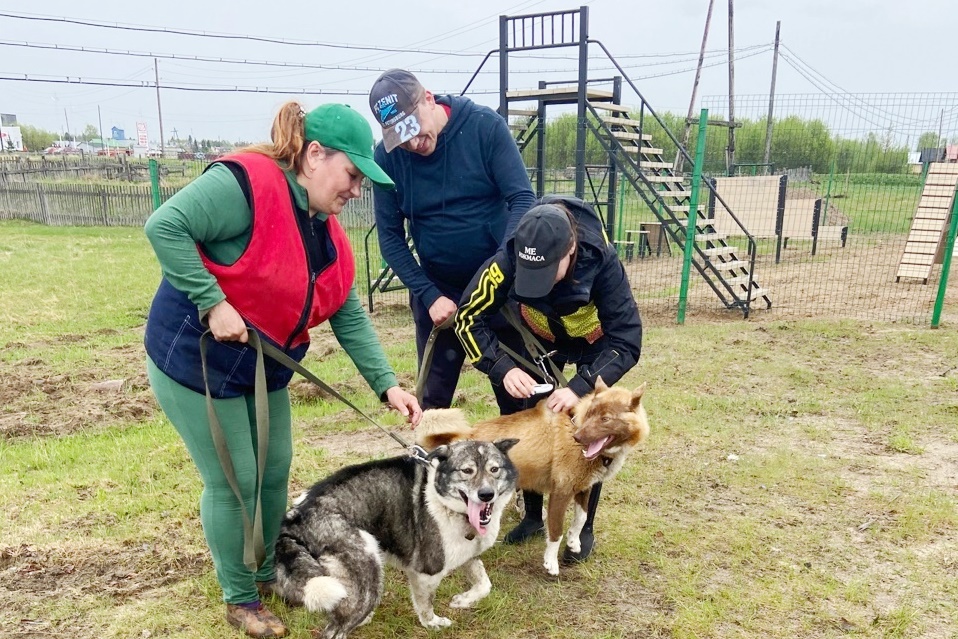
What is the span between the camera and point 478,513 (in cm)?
276

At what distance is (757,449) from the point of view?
490 centimetres

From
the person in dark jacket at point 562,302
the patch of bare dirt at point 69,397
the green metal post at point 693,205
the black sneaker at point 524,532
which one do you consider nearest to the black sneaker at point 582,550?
the person in dark jacket at point 562,302

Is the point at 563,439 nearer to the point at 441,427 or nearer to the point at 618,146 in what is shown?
the point at 441,427

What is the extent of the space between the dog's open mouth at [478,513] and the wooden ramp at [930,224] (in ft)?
40.6

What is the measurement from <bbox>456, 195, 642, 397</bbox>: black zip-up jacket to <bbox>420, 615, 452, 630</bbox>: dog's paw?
1212mm

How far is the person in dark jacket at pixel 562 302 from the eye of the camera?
2.73m

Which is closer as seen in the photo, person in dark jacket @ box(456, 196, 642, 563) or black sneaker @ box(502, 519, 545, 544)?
person in dark jacket @ box(456, 196, 642, 563)

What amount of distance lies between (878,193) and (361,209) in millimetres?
13337

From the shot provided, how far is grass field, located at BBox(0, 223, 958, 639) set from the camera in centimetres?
300

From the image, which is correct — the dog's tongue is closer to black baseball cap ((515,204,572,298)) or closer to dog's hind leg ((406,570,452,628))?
dog's hind leg ((406,570,452,628))

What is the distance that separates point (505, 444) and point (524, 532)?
3.19ft

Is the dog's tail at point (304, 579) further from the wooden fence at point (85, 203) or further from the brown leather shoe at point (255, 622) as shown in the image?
the wooden fence at point (85, 203)

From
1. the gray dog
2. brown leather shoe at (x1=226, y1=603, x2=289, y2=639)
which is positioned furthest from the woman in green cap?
the gray dog

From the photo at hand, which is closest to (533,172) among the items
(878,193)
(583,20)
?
(583,20)
